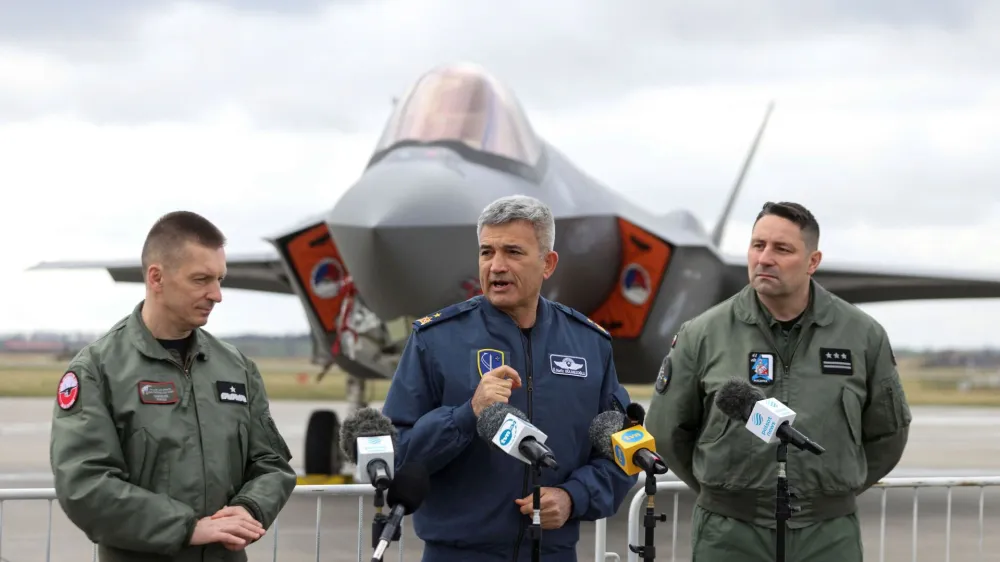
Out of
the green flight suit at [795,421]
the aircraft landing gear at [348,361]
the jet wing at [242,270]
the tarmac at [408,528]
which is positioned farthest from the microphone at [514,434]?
the jet wing at [242,270]

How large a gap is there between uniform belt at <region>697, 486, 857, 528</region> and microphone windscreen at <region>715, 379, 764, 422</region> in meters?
0.41

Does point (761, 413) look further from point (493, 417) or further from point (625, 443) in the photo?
point (493, 417)

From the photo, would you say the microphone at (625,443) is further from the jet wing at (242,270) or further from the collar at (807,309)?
the jet wing at (242,270)

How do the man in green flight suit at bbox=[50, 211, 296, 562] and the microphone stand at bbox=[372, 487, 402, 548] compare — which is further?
the man in green flight suit at bbox=[50, 211, 296, 562]

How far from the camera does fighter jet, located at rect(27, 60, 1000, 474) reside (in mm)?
6922

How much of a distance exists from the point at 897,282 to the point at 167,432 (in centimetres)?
995

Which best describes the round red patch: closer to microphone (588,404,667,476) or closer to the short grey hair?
the short grey hair

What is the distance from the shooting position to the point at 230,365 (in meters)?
2.79

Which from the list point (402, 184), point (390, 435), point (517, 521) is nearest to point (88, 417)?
point (390, 435)

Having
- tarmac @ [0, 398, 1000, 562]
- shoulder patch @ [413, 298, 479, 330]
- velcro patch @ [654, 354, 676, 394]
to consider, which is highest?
shoulder patch @ [413, 298, 479, 330]

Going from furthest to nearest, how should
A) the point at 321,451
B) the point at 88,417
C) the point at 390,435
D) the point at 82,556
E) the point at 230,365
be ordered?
the point at 321,451
the point at 82,556
the point at 230,365
the point at 88,417
the point at 390,435

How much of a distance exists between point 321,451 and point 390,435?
27.9 feet

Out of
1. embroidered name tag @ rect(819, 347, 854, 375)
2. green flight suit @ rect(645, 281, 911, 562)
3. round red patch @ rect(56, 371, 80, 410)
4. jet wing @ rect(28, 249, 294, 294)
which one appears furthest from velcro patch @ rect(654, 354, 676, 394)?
jet wing @ rect(28, 249, 294, 294)

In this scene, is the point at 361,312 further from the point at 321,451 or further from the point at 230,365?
the point at 230,365
